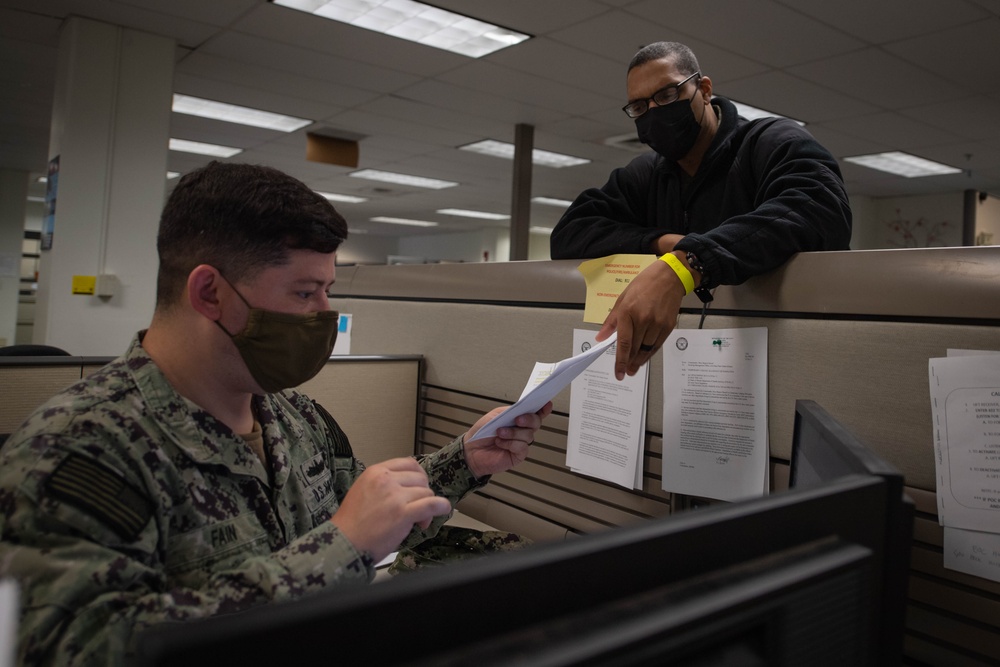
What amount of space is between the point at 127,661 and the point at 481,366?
894mm

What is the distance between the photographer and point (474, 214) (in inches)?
435

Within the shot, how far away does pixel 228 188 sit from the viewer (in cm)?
77

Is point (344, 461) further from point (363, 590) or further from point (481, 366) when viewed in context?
point (363, 590)

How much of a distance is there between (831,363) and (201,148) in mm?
7278

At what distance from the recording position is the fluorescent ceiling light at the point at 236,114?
17.2 feet

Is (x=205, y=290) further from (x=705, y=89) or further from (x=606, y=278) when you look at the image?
(x=705, y=89)

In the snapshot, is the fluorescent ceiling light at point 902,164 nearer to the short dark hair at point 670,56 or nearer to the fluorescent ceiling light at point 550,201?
the fluorescent ceiling light at point 550,201

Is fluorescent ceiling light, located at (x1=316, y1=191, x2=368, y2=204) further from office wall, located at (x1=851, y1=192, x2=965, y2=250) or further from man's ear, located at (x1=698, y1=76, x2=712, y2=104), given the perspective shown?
man's ear, located at (x1=698, y1=76, x2=712, y2=104)

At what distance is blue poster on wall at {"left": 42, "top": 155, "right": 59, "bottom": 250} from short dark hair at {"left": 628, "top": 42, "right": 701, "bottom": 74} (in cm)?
357

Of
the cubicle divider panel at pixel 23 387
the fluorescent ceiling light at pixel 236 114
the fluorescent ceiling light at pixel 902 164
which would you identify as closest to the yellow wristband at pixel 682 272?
Answer: the cubicle divider panel at pixel 23 387

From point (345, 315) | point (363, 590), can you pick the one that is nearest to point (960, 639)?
point (363, 590)

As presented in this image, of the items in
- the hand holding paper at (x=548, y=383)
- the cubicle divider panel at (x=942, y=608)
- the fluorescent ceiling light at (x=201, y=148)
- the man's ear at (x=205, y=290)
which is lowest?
the cubicle divider panel at (x=942, y=608)

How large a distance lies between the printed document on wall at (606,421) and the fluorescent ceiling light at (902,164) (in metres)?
5.99

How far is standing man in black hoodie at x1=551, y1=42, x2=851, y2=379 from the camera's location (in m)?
0.85
